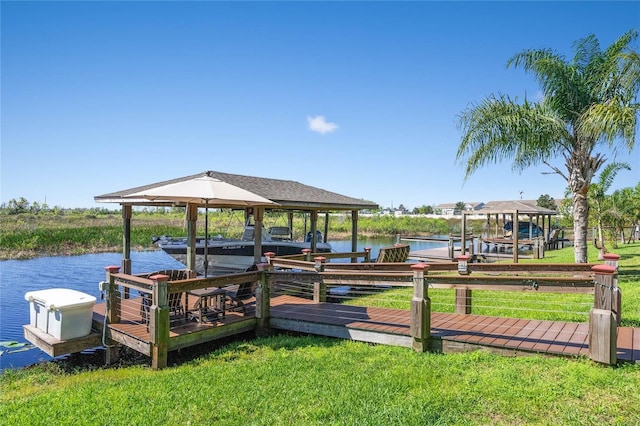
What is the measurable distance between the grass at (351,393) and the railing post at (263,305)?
1436 millimetres

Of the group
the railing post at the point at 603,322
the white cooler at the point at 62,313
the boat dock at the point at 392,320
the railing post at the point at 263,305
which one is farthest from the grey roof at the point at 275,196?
the railing post at the point at 603,322

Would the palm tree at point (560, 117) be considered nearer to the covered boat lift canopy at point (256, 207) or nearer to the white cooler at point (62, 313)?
the covered boat lift canopy at point (256, 207)

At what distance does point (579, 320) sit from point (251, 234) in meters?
10.7

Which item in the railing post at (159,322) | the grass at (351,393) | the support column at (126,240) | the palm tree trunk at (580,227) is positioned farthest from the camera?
the support column at (126,240)

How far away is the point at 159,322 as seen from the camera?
581cm

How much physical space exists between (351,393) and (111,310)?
5022mm

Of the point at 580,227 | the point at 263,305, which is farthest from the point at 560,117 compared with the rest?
the point at 263,305

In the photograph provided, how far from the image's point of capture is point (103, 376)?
5676 mm

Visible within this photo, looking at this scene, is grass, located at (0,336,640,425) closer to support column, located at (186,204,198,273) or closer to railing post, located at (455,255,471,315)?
railing post, located at (455,255,471,315)

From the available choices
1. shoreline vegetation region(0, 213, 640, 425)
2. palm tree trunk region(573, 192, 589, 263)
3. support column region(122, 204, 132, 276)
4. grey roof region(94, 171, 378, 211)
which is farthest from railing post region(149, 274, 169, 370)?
palm tree trunk region(573, 192, 589, 263)

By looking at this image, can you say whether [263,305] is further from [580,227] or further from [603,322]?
[580,227]

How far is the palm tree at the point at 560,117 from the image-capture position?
10.8 m

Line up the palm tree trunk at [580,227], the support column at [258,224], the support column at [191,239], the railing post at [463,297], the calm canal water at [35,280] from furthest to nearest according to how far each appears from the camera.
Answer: the palm tree trunk at [580,227]
the support column at [258,224]
the support column at [191,239]
the calm canal water at [35,280]
the railing post at [463,297]

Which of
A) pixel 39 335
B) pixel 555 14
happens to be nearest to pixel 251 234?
pixel 39 335
